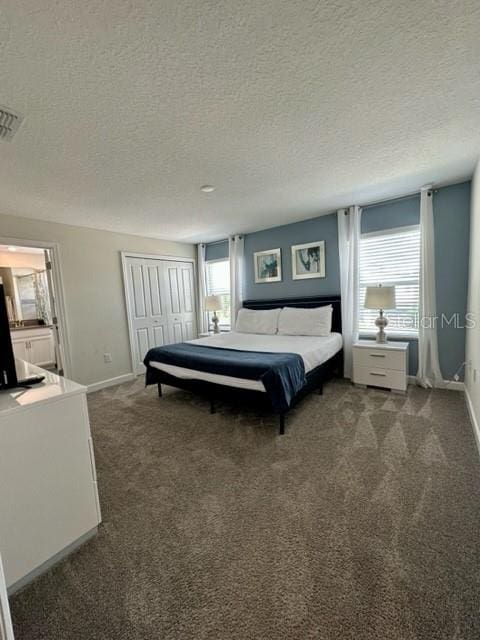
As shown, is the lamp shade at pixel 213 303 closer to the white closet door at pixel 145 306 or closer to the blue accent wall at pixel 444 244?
the white closet door at pixel 145 306

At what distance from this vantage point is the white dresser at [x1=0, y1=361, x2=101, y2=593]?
1.22 metres

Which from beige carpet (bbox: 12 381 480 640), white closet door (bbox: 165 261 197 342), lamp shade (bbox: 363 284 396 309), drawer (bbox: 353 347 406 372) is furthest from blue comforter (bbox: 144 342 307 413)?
white closet door (bbox: 165 261 197 342)

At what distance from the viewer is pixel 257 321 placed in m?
4.48

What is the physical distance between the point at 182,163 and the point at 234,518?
8.67 ft

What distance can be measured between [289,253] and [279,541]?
3.96 metres

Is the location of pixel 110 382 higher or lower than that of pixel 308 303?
lower

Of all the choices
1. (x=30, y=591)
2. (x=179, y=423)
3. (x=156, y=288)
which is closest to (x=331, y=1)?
(x=30, y=591)

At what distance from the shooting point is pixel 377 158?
241 centimetres

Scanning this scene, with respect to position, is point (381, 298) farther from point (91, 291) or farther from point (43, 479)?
point (91, 291)

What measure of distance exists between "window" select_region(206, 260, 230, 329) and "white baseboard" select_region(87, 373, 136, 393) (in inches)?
79.9

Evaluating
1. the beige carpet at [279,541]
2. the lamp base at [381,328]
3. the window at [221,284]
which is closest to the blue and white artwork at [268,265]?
the window at [221,284]

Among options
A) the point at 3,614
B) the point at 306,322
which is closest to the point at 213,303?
the point at 306,322

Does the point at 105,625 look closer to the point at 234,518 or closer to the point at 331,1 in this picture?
the point at 234,518

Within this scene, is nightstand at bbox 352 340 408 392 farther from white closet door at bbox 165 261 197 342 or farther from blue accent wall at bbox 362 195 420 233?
white closet door at bbox 165 261 197 342
